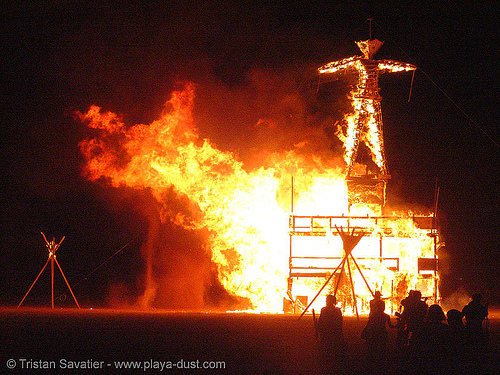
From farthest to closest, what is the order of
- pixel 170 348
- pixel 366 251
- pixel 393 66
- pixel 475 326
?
pixel 393 66 < pixel 366 251 < pixel 170 348 < pixel 475 326

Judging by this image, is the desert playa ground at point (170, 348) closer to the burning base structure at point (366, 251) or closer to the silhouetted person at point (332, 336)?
Result: the silhouetted person at point (332, 336)

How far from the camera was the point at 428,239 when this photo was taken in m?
31.6

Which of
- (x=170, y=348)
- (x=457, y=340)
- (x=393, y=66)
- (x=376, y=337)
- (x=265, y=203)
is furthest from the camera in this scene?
(x=265, y=203)

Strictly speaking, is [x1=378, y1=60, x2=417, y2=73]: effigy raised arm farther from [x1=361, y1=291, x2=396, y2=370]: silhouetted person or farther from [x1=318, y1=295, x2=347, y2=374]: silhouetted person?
[x1=361, y1=291, x2=396, y2=370]: silhouetted person

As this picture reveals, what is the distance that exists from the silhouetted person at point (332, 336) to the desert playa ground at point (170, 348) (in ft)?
1.12

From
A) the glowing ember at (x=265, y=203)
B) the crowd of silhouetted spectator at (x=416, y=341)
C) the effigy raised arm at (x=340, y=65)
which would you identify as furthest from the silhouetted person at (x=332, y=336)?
the effigy raised arm at (x=340, y=65)

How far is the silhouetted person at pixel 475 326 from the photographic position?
14.0 metres

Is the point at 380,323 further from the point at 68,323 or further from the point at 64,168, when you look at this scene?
the point at 64,168

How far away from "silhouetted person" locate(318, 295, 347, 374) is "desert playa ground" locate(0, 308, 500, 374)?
0.34 m

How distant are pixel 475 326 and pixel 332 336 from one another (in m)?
3.73

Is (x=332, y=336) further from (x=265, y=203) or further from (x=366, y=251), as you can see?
(x=265, y=203)

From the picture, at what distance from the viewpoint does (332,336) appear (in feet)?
43.9

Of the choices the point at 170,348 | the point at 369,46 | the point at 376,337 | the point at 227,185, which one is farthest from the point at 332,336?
the point at 369,46

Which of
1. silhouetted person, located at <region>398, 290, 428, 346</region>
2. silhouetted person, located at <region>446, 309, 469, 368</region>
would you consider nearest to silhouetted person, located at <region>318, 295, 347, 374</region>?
silhouetted person, located at <region>398, 290, 428, 346</region>
